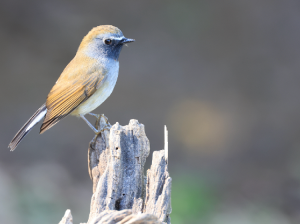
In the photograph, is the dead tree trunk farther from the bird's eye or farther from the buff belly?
the bird's eye

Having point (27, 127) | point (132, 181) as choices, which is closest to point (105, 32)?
point (27, 127)

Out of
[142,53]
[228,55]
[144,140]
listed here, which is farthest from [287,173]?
[144,140]

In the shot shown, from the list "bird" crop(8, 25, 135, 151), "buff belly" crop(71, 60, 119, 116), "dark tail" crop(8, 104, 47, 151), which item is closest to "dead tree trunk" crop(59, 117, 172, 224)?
"bird" crop(8, 25, 135, 151)

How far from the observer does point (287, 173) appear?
6.58 metres

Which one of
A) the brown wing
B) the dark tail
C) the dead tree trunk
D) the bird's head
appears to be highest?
the bird's head

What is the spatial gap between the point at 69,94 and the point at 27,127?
0.56 m

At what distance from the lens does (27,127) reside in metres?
3.86

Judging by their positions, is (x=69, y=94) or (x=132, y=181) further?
(x=69, y=94)

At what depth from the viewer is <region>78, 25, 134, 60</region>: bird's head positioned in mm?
3920

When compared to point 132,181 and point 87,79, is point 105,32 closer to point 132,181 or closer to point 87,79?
point 87,79

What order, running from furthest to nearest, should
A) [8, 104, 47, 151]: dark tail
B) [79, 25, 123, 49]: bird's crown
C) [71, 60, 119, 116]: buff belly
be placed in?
1. [71, 60, 119, 116]: buff belly
2. [79, 25, 123, 49]: bird's crown
3. [8, 104, 47, 151]: dark tail

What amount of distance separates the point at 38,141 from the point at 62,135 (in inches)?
18.2

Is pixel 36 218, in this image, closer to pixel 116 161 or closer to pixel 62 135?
pixel 62 135

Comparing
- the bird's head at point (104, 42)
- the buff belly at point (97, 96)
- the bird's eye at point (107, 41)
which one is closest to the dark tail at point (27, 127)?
the buff belly at point (97, 96)
